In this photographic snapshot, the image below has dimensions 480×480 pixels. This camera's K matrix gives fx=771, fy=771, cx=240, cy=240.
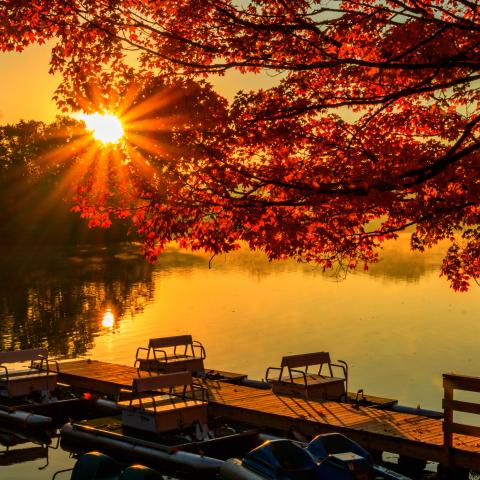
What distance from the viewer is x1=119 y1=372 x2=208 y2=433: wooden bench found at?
18.5 m

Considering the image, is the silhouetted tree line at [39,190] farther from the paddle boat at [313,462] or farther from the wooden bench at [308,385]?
the paddle boat at [313,462]

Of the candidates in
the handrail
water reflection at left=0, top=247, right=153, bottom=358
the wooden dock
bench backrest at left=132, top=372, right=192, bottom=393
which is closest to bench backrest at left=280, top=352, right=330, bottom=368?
the wooden dock

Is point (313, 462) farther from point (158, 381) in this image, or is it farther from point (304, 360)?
point (304, 360)

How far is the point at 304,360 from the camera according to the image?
21.7m

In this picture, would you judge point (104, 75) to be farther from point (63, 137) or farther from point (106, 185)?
point (63, 137)

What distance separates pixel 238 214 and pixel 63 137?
116m

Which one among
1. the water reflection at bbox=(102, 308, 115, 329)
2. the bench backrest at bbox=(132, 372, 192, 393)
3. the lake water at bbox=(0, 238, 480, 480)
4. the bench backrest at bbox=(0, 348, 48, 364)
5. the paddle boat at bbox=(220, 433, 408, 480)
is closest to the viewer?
the paddle boat at bbox=(220, 433, 408, 480)

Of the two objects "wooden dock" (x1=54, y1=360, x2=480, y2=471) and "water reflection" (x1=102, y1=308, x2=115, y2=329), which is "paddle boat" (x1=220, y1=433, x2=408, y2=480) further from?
"water reflection" (x1=102, y1=308, x2=115, y2=329)

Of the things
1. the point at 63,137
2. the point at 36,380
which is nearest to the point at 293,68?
the point at 36,380

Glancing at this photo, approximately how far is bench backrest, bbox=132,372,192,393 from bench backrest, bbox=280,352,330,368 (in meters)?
2.99

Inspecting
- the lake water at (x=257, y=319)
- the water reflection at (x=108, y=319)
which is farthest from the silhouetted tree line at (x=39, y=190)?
the water reflection at (x=108, y=319)

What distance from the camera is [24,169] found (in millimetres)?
115750

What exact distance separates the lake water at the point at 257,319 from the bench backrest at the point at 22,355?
4.04 m

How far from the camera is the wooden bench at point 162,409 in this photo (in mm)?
18516
